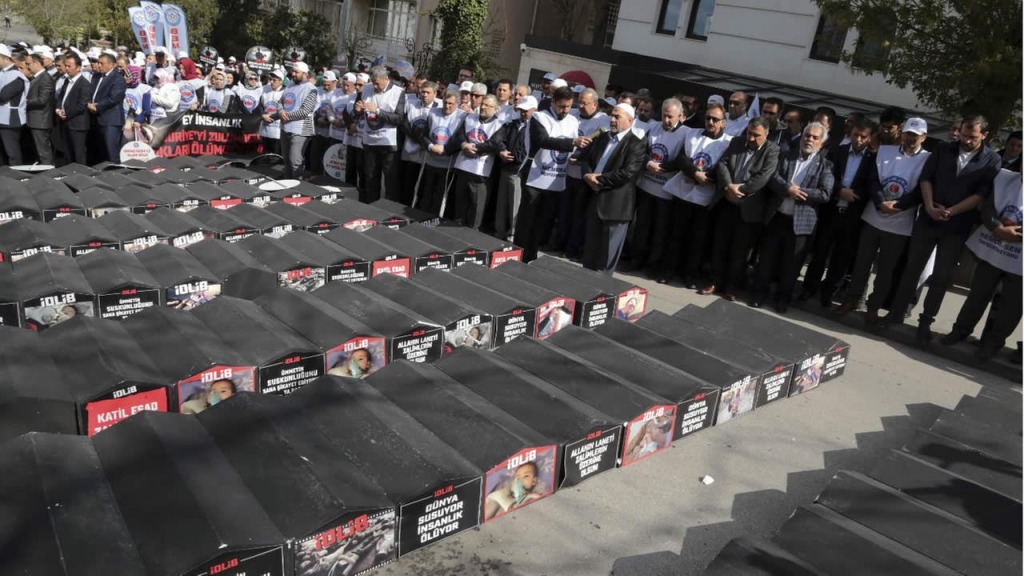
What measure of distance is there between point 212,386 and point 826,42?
47.8 feet

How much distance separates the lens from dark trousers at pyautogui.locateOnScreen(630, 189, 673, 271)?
753 cm

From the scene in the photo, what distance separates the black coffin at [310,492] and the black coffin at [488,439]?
0.45m

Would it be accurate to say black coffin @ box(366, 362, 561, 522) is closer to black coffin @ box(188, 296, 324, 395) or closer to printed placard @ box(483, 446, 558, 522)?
printed placard @ box(483, 446, 558, 522)

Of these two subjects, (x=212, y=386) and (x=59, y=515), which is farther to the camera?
(x=212, y=386)

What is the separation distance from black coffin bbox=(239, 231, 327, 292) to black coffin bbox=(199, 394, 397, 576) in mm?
2350

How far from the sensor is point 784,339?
516 cm

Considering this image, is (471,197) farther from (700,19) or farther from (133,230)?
(700,19)

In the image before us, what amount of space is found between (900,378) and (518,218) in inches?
154

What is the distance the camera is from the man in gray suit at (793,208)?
6.55 metres

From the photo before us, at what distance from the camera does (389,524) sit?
2.89m

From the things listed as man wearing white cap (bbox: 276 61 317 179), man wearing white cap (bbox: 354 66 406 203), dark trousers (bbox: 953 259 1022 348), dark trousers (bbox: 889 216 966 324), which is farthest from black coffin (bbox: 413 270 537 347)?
man wearing white cap (bbox: 276 61 317 179)

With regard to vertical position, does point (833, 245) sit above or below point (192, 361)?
above

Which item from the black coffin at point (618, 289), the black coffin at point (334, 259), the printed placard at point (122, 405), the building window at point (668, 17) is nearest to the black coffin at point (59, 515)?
the printed placard at point (122, 405)

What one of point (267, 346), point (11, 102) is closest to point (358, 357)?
point (267, 346)
